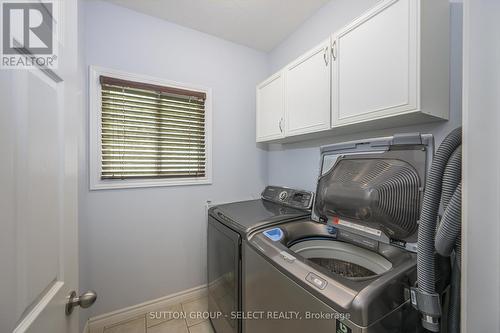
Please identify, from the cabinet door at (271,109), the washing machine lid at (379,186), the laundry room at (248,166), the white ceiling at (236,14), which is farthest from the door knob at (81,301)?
the white ceiling at (236,14)

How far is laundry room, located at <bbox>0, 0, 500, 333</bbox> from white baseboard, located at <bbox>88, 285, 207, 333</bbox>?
0.05 feet

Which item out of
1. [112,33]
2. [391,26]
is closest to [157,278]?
[112,33]

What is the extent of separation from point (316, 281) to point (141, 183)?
164 centimetres

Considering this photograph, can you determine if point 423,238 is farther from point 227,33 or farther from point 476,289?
point 227,33

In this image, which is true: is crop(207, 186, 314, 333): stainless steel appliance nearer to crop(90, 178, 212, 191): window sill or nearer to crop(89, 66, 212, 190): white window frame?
crop(90, 178, 212, 191): window sill

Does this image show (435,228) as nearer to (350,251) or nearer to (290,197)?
(350,251)

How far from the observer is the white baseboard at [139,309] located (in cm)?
161

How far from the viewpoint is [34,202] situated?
0.49m

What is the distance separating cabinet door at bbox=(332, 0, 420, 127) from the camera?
0.90 metres

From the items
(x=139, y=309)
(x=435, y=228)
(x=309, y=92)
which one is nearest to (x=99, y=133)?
(x=139, y=309)

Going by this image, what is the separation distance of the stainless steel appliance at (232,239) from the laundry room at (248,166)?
0.06ft

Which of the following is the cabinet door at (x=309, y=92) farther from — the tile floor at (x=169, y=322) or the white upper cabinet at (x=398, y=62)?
the tile floor at (x=169, y=322)

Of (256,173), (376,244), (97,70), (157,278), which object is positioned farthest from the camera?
(256,173)

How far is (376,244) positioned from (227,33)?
90.1 inches
